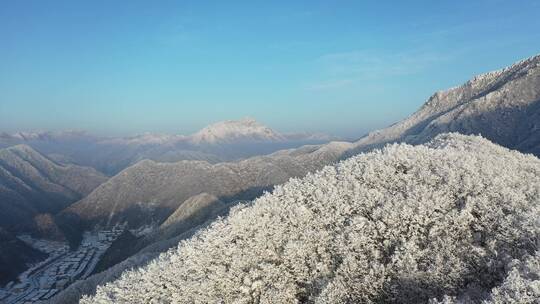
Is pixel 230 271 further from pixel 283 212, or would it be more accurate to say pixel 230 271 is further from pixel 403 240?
pixel 403 240

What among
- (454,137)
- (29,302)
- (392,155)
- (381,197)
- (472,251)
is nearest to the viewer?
(472,251)

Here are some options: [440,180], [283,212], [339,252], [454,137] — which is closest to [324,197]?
[283,212]

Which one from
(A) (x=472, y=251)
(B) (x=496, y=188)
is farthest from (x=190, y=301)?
(B) (x=496, y=188)

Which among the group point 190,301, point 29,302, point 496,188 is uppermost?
point 496,188

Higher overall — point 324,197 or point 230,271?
point 324,197

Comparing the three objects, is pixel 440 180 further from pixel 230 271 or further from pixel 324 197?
pixel 230 271

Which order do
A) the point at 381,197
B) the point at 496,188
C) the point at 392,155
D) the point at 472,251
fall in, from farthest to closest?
the point at 392,155, the point at 381,197, the point at 496,188, the point at 472,251

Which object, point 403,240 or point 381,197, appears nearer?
point 403,240
